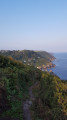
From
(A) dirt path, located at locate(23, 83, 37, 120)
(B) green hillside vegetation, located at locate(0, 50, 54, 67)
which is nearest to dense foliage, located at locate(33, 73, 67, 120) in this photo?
(A) dirt path, located at locate(23, 83, 37, 120)

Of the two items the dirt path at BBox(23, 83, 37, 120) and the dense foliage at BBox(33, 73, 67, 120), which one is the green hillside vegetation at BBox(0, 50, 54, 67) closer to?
the dirt path at BBox(23, 83, 37, 120)

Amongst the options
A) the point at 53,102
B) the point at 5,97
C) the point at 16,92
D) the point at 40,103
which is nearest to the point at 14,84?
the point at 16,92

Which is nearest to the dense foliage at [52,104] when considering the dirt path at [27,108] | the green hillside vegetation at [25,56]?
the dirt path at [27,108]

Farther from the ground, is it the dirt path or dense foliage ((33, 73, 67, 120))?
dense foliage ((33, 73, 67, 120))

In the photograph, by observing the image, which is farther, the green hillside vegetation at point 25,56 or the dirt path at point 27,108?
the green hillside vegetation at point 25,56

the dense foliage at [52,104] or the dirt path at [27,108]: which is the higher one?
the dense foliage at [52,104]

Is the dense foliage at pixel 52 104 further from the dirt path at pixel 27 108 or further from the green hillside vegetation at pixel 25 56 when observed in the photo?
the green hillside vegetation at pixel 25 56

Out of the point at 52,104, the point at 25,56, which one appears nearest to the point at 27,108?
the point at 52,104

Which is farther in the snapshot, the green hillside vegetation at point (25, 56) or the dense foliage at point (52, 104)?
the green hillside vegetation at point (25, 56)

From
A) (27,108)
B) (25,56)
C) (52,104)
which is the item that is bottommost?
(27,108)

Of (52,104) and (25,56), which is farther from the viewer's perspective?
(25,56)

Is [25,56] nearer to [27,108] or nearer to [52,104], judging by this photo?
[27,108]
